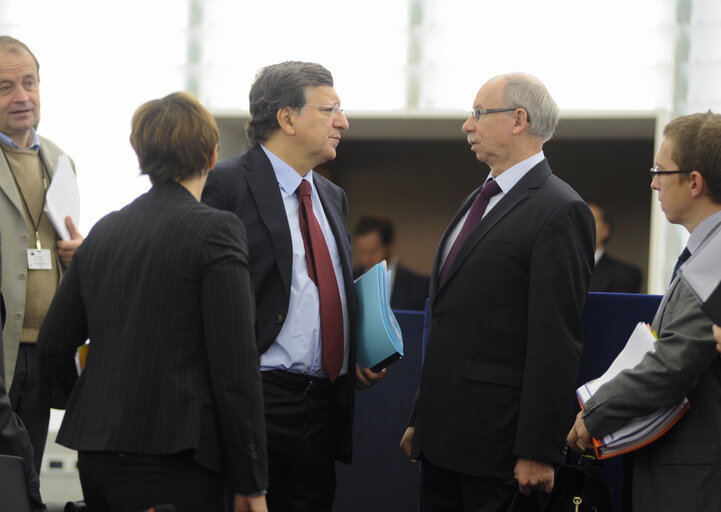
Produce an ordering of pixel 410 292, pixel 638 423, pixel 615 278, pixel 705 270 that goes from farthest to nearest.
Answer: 1. pixel 410 292
2. pixel 615 278
3. pixel 638 423
4. pixel 705 270

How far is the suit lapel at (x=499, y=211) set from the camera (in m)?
2.63

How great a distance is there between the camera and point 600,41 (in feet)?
18.0

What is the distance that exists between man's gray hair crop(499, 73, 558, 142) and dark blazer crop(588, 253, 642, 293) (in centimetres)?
305

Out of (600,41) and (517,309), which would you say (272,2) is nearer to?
(600,41)

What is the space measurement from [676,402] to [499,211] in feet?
2.41

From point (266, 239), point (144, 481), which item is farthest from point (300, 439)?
point (144, 481)

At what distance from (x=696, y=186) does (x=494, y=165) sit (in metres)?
0.61

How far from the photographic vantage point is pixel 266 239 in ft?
8.60

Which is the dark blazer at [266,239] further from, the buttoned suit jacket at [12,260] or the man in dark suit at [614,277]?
the man in dark suit at [614,277]

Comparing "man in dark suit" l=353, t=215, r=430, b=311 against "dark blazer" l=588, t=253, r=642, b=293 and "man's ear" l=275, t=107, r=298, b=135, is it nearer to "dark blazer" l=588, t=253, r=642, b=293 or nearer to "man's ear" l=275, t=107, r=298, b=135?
"dark blazer" l=588, t=253, r=642, b=293

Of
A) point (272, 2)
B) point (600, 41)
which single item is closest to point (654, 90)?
point (600, 41)

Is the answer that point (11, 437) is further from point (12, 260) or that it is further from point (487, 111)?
point (487, 111)

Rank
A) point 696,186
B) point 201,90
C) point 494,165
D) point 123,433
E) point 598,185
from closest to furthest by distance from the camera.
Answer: point 123,433, point 696,186, point 494,165, point 201,90, point 598,185

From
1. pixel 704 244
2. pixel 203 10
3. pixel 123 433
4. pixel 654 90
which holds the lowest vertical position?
pixel 123 433
